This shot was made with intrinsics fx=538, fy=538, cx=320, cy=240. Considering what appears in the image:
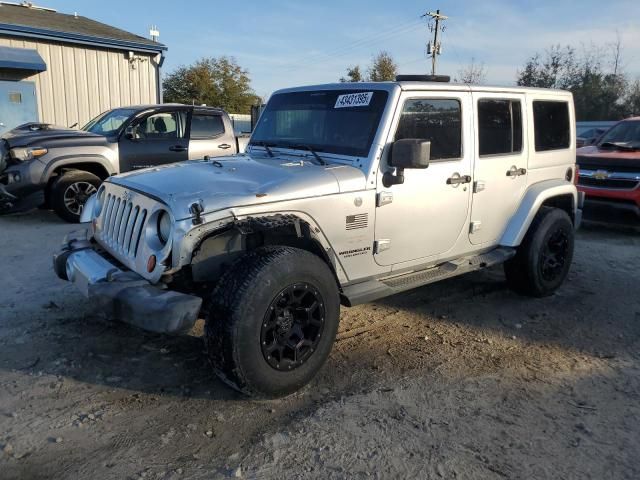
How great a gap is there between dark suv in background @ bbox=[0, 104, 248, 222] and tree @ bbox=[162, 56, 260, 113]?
28884mm

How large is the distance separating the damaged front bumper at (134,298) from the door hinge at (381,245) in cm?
139

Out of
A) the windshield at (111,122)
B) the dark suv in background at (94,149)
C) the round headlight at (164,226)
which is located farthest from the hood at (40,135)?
the round headlight at (164,226)

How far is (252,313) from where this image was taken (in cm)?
294

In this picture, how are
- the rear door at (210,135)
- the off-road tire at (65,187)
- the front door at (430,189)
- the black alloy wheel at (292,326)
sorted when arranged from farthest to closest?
1. the rear door at (210,135)
2. the off-road tire at (65,187)
3. the front door at (430,189)
4. the black alloy wheel at (292,326)

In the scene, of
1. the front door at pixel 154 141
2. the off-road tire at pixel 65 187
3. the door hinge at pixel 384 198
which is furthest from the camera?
the front door at pixel 154 141

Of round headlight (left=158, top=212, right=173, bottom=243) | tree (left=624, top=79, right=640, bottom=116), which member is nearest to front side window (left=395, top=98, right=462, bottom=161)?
round headlight (left=158, top=212, right=173, bottom=243)

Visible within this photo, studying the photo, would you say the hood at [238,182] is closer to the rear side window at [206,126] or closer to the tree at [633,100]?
the rear side window at [206,126]

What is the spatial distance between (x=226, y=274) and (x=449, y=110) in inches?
91.1

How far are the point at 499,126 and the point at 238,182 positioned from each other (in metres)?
2.49

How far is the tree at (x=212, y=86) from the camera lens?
36.8 meters

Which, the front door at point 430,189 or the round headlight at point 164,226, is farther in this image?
the front door at point 430,189

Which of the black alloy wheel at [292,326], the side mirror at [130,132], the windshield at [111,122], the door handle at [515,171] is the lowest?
the black alloy wheel at [292,326]

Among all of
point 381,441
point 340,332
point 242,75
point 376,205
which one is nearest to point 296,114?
point 376,205

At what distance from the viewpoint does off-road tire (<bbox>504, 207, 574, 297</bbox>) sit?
16.2 feet
